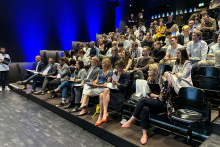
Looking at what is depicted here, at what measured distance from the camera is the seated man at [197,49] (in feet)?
11.6

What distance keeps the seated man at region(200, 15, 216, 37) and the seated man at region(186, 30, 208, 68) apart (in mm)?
1617

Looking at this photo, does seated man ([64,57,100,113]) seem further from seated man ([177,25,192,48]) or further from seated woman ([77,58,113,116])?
seated man ([177,25,192,48])

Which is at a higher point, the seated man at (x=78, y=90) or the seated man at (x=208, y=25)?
the seated man at (x=208, y=25)

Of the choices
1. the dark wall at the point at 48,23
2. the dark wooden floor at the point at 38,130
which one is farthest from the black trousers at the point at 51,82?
the dark wall at the point at 48,23

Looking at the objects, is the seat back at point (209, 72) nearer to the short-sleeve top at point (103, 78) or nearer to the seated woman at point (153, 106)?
the seated woman at point (153, 106)

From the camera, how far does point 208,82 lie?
288 cm

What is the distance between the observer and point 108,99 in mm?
2959

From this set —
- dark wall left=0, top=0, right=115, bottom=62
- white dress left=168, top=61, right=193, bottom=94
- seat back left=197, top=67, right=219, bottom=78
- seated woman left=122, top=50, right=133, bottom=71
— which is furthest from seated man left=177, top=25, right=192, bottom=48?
dark wall left=0, top=0, right=115, bottom=62

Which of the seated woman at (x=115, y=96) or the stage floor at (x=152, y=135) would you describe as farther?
the seated woman at (x=115, y=96)

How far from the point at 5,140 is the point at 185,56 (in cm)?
303

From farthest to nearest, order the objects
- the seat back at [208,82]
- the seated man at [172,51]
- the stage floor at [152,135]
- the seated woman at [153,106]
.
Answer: the seated man at [172,51] → the seat back at [208,82] → the seated woman at [153,106] → the stage floor at [152,135]

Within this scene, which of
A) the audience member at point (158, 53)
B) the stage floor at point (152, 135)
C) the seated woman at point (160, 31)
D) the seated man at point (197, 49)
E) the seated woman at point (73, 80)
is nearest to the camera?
the stage floor at point (152, 135)

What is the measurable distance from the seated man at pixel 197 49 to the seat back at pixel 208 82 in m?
0.63

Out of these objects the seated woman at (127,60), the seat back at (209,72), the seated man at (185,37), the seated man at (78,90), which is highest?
the seated man at (185,37)
